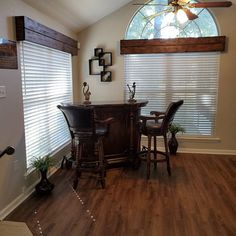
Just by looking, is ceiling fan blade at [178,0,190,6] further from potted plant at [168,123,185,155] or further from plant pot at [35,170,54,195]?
plant pot at [35,170,54,195]

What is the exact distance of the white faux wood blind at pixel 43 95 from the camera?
311cm

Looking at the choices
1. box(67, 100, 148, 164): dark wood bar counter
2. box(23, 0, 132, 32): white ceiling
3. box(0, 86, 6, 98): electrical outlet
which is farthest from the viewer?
box(67, 100, 148, 164): dark wood bar counter

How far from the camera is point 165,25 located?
461 centimetres

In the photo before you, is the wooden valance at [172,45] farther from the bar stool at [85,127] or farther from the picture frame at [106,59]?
the bar stool at [85,127]

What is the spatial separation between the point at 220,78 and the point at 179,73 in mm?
706

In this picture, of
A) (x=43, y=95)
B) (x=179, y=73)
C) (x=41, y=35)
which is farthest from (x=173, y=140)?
(x=41, y=35)

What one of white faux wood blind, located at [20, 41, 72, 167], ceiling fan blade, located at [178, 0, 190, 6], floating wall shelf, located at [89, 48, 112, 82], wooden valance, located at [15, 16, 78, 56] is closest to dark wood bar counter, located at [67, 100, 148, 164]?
white faux wood blind, located at [20, 41, 72, 167]

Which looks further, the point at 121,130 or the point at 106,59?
the point at 106,59

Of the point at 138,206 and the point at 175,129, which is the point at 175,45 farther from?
the point at 138,206

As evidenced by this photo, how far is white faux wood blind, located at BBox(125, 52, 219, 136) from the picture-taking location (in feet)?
15.0

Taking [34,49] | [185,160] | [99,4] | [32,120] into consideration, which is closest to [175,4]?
A: [99,4]

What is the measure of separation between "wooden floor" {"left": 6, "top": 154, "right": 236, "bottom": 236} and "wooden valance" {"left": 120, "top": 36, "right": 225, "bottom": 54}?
6.73 feet

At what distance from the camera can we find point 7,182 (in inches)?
105

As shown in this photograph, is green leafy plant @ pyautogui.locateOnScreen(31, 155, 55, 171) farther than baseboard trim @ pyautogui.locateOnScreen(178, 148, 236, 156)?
No
